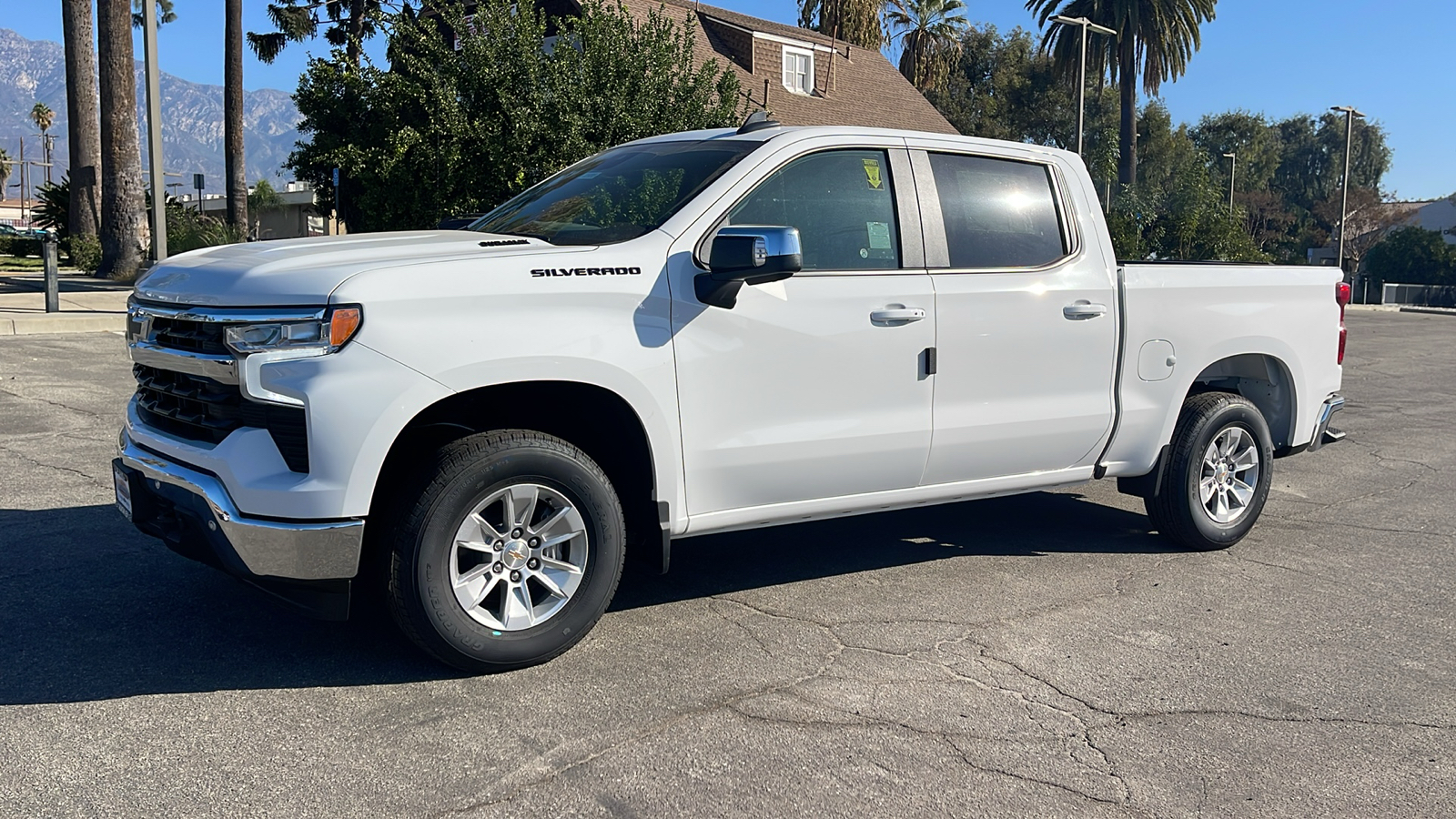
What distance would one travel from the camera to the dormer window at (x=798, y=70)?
31719mm

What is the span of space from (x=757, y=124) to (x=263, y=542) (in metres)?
2.90

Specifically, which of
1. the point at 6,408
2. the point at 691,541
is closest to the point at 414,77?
the point at 6,408

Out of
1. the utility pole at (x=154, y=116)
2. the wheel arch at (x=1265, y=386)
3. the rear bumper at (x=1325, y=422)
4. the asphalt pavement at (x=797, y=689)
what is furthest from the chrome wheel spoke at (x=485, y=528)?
the utility pole at (x=154, y=116)

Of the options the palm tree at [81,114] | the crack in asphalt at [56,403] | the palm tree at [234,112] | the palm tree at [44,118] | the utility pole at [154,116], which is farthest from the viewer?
the palm tree at [44,118]

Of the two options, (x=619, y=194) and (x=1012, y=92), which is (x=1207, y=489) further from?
(x=1012, y=92)

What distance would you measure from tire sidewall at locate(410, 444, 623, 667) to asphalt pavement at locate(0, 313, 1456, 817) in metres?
0.13

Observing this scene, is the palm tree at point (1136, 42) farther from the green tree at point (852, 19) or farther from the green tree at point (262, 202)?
the green tree at point (262, 202)

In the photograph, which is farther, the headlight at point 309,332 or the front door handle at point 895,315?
the front door handle at point 895,315

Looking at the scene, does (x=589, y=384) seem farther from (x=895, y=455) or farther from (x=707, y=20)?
(x=707, y=20)

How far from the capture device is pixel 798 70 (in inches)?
1268

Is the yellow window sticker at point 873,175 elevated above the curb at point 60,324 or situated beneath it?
elevated above

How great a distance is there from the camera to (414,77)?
18.2 meters

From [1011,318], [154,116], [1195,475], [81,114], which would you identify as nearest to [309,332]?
[1011,318]

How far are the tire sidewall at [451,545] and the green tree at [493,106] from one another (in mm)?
13631
